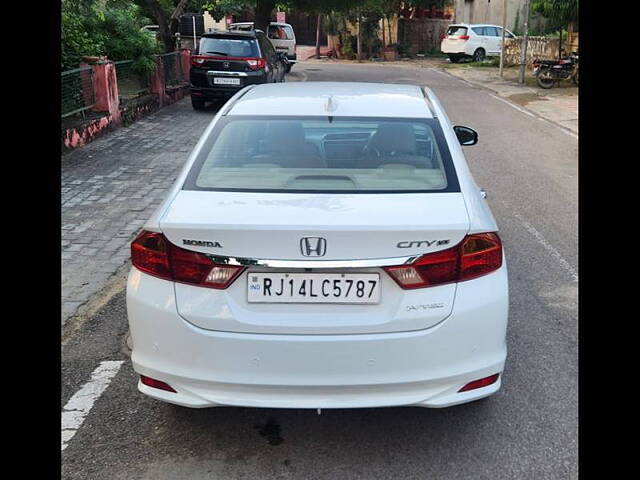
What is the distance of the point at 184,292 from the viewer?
287 cm

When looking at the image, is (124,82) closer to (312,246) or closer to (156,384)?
(156,384)

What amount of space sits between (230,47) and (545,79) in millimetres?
10700

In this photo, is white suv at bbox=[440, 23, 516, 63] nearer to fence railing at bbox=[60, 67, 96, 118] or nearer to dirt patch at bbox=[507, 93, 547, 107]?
dirt patch at bbox=[507, 93, 547, 107]

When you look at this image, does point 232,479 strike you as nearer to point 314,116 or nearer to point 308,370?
point 308,370

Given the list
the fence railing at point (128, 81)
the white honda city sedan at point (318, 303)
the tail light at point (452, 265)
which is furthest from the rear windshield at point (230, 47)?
the tail light at point (452, 265)

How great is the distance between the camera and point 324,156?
367cm

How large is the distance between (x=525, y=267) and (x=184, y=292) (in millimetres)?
3683

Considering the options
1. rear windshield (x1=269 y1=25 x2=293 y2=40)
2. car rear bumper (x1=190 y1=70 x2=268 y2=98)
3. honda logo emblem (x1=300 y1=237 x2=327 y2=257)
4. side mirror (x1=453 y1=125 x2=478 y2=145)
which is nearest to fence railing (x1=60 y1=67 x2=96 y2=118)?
car rear bumper (x1=190 y1=70 x2=268 y2=98)

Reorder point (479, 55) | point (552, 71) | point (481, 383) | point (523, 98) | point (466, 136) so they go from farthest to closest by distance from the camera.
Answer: point (479, 55), point (552, 71), point (523, 98), point (466, 136), point (481, 383)

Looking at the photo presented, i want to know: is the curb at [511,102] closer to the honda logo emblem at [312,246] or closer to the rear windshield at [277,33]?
the rear windshield at [277,33]

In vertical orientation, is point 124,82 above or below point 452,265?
above

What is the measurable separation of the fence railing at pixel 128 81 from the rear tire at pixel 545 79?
501 inches

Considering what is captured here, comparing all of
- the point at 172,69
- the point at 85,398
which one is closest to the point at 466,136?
the point at 85,398
